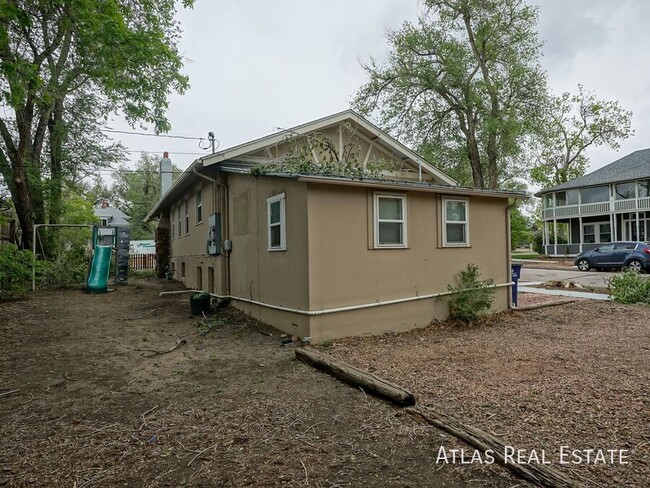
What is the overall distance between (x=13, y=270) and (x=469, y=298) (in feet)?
37.5

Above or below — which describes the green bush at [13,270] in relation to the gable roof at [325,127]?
below

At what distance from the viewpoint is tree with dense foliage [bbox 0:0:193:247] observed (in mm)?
6859

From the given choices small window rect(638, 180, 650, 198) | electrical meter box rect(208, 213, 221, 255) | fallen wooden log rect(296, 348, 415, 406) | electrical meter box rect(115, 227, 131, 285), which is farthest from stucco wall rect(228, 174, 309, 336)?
small window rect(638, 180, 650, 198)

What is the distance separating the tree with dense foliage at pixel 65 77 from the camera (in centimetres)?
686

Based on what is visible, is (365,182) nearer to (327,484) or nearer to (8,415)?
(327,484)

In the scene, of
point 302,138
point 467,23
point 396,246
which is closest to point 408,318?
point 396,246

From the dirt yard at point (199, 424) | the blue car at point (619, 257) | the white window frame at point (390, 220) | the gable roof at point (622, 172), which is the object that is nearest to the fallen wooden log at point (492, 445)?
the dirt yard at point (199, 424)

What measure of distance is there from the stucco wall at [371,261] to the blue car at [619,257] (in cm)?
1384

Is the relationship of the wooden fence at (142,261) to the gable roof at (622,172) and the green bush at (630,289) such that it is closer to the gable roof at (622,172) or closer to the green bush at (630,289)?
the green bush at (630,289)

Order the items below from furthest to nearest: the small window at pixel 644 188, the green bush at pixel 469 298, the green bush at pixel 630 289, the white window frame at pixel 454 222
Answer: the small window at pixel 644 188
the green bush at pixel 630 289
the white window frame at pixel 454 222
the green bush at pixel 469 298

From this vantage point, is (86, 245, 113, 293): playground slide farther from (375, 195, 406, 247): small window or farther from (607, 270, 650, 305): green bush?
(607, 270, 650, 305): green bush

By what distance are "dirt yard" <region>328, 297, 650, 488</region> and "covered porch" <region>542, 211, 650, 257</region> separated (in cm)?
2422

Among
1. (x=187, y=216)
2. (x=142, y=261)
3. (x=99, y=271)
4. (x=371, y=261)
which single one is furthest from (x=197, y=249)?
(x=142, y=261)

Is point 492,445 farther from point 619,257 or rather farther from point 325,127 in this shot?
point 619,257
